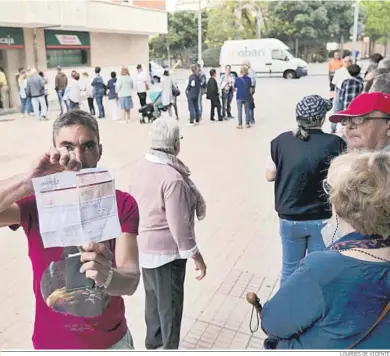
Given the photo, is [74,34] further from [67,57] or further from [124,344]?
[124,344]

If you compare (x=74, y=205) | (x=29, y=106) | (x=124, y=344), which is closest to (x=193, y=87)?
(x=29, y=106)

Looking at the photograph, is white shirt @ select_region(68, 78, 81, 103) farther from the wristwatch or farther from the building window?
the wristwatch

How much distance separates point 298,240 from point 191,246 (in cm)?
82

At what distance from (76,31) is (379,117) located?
64.8 feet

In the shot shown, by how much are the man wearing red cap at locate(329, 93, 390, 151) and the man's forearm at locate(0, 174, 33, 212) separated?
1.84 metres

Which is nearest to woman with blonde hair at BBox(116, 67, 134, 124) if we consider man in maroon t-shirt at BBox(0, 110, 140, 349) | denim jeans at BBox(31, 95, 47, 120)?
denim jeans at BBox(31, 95, 47, 120)

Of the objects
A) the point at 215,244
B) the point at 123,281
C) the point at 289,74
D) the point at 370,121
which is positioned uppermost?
the point at 289,74

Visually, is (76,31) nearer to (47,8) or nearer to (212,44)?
(47,8)

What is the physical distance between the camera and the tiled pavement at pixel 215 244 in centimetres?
313

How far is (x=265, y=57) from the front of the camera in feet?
82.6

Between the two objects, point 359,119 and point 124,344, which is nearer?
point 124,344

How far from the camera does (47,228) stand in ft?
4.18

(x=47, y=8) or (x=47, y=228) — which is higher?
(x=47, y=8)

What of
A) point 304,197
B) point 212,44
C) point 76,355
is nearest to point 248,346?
point 304,197
